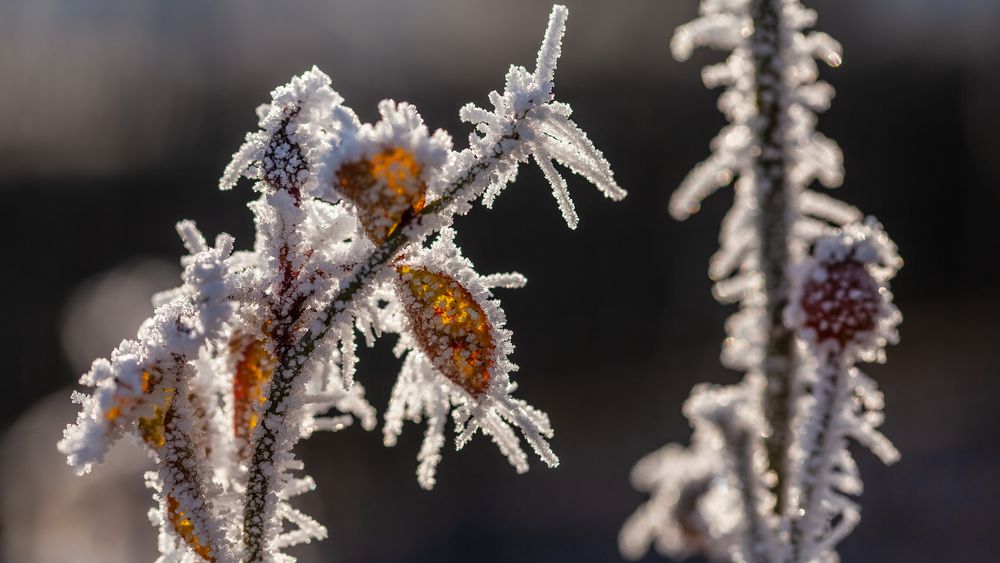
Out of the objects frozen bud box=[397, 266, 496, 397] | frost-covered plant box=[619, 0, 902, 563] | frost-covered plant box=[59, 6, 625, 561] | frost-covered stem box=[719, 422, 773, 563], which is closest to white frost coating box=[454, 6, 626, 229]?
frost-covered plant box=[59, 6, 625, 561]

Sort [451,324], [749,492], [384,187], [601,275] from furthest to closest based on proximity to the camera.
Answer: [601,275] < [749,492] < [451,324] < [384,187]

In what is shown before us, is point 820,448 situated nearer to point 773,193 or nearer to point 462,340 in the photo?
point 773,193

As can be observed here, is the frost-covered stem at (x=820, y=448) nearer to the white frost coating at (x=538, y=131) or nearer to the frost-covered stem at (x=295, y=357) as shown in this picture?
the white frost coating at (x=538, y=131)

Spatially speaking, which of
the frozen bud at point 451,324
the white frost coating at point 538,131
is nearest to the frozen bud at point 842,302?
the white frost coating at point 538,131

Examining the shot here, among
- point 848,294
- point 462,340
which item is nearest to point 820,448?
point 848,294

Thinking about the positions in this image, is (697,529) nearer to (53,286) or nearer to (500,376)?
(500,376)

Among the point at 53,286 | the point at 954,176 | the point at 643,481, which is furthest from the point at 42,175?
the point at 954,176

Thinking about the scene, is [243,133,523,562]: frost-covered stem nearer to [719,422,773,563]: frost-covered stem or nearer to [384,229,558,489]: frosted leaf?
[384,229,558,489]: frosted leaf
